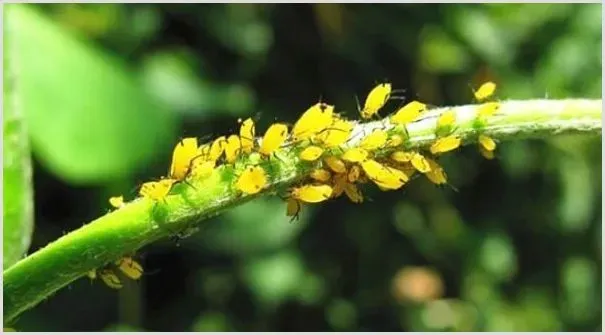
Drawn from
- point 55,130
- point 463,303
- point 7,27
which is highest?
point 7,27

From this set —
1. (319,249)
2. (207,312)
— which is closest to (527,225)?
(319,249)

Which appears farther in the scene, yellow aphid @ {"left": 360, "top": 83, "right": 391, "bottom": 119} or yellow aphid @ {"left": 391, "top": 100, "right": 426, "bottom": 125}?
yellow aphid @ {"left": 360, "top": 83, "right": 391, "bottom": 119}

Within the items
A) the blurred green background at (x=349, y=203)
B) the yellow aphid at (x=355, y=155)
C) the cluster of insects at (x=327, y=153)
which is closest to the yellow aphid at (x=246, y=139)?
the cluster of insects at (x=327, y=153)

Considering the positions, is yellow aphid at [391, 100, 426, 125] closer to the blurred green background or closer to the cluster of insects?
the cluster of insects

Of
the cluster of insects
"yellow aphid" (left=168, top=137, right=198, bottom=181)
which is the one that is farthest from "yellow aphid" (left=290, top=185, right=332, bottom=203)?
"yellow aphid" (left=168, top=137, right=198, bottom=181)

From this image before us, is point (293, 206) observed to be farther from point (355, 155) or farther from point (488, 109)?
point (488, 109)

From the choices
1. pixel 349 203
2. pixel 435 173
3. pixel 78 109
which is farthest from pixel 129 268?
pixel 349 203

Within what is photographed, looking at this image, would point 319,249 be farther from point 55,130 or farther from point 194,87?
point 55,130
